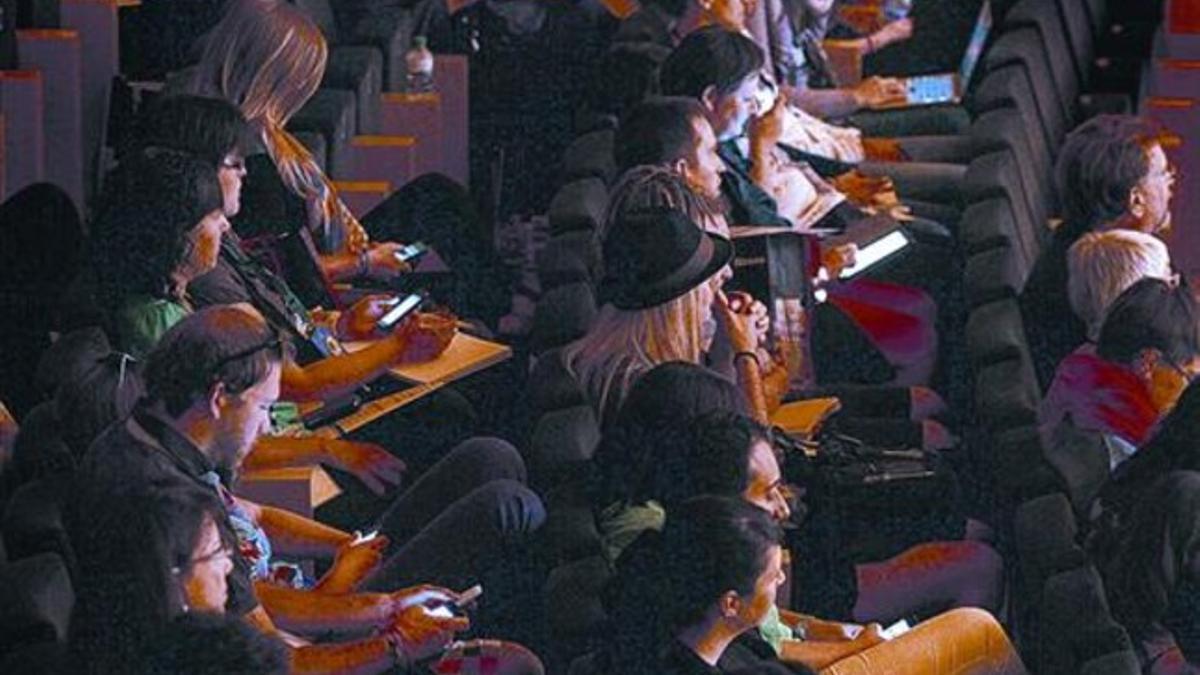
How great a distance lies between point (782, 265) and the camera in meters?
13.1

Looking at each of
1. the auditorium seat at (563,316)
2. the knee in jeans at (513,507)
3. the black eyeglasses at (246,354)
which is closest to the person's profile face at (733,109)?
the auditorium seat at (563,316)

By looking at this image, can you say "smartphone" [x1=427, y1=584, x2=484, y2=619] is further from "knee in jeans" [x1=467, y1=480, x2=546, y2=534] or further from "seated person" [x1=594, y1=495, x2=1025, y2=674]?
"seated person" [x1=594, y1=495, x2=1025, y2=674]

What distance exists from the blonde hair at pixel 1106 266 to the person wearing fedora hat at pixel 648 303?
1.01 m

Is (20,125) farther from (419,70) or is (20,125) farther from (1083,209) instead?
(1083,209)

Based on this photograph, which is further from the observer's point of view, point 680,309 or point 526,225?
point 526,225

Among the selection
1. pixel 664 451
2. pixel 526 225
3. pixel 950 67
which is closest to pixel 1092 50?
pixel 950 67

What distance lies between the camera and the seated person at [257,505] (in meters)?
10.8

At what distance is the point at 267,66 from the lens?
12.3 metres

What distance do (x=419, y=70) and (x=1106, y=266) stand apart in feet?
7.08

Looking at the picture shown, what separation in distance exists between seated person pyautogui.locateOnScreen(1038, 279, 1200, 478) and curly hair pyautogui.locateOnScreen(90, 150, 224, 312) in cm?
219

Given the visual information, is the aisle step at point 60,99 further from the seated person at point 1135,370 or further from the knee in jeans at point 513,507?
the seated person at point 1135,370

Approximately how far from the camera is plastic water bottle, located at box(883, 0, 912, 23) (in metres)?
15.5

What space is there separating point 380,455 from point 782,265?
158cm

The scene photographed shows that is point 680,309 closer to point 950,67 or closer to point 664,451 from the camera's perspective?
point 664,451
